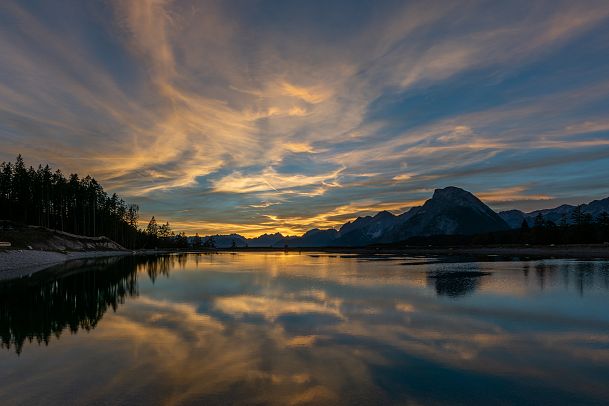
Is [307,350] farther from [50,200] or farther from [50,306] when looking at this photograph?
[50,200]

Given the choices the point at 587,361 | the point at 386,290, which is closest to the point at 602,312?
the point at 587,361

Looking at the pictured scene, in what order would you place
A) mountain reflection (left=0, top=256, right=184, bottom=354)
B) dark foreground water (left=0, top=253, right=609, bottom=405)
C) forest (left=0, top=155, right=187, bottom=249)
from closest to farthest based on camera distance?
1. dark foreground water (left=0, top=253, right=609, bottom=405)
2. mountain reflection (left=0, top=256, right=184, bottom=354)
3. forest (left=0, top=155, right=187, bottom=249)

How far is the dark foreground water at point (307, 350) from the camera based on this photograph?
12078 mm

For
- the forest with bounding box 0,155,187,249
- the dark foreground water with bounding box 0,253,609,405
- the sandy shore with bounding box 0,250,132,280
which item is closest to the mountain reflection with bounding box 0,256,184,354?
the dark foreground water with bounding box 0,253,609,405

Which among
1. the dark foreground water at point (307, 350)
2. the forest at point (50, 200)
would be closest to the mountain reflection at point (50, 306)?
the dark foreground water at point (307, 350)

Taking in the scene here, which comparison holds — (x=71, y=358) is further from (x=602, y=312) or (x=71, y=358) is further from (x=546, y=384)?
(x=602, y=312)

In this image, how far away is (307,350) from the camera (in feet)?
55.8

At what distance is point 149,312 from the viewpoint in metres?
26.9

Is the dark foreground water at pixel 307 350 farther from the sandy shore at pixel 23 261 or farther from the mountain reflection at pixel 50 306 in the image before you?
the sandy shore at pixel 23 261

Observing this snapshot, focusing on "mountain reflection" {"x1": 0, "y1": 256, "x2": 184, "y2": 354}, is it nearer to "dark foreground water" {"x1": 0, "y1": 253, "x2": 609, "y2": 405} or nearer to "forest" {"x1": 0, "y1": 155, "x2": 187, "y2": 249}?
A: "dark foreground water" {"x1": 0, "y1": 253, "x2": 609, "y2": 405}

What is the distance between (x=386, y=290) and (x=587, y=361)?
2211 centimetres

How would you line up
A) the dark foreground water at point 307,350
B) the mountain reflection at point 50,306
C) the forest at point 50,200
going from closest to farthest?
the dark foreground water at point 307,350 < the mountain reflection at point 50,306 < the forest at point 50,200

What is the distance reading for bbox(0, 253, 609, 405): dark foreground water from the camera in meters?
12.1

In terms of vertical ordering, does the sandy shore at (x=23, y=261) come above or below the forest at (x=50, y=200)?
below
